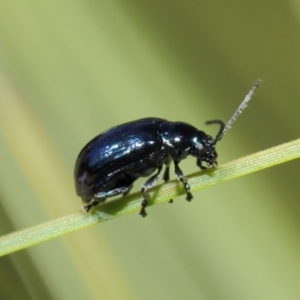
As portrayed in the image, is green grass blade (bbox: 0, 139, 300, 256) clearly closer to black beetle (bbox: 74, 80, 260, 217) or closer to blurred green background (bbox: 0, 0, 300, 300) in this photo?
black beetle (bbox: 74, 80, 260, 217)

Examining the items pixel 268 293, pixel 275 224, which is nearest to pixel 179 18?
pixel 275 224

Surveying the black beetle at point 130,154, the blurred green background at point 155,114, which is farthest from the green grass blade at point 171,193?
the blurred green background at point 155,114

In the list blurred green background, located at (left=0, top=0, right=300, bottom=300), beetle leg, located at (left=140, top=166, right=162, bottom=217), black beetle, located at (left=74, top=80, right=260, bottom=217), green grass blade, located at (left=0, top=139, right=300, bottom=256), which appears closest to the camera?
green grass blade, located at (left=0, top=139, right=300, bottom=256)

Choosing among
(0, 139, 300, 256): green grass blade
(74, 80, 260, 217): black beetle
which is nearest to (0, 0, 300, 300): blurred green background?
(74, 80, 260, 217): black beetle

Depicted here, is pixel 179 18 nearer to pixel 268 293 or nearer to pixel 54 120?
pixel 54 120

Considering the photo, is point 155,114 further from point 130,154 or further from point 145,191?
point 145,191

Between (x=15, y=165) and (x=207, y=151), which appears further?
(x=15, y=165)

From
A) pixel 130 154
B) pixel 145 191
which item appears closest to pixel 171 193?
pixel 145 191
